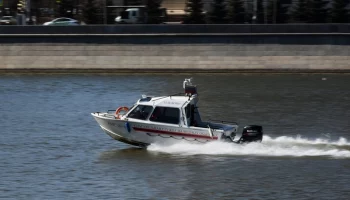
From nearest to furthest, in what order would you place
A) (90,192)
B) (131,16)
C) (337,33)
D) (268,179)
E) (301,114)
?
(90,192)
(268,179)
(301,114)
(337,33)
(131,16)

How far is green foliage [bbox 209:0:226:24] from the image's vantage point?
208 feet

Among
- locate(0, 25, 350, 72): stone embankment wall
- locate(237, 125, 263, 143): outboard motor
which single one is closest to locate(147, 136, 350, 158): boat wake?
locate(237, 125, 263, 143): outboard motor

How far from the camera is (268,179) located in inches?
976

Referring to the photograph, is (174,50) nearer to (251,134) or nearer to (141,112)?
(141,112)

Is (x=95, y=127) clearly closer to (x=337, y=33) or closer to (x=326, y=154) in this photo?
(x=326, y=154)

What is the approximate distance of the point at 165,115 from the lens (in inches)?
1077

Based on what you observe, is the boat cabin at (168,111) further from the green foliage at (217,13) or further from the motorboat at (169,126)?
the green foliage at (217,13)

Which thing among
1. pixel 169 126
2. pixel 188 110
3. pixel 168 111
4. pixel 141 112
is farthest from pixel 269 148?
pixel 141 112

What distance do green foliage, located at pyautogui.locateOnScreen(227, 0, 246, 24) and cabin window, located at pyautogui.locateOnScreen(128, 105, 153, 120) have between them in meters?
36.2

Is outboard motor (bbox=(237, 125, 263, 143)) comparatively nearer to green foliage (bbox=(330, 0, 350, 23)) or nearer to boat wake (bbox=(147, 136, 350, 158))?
boat wake (bbox=(147, 136, 350, 158))

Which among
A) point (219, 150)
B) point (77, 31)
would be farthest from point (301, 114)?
point (77, 31)

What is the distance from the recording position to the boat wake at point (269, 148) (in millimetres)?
27312

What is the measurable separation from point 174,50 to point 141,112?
2994cm

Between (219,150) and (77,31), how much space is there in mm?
32304
